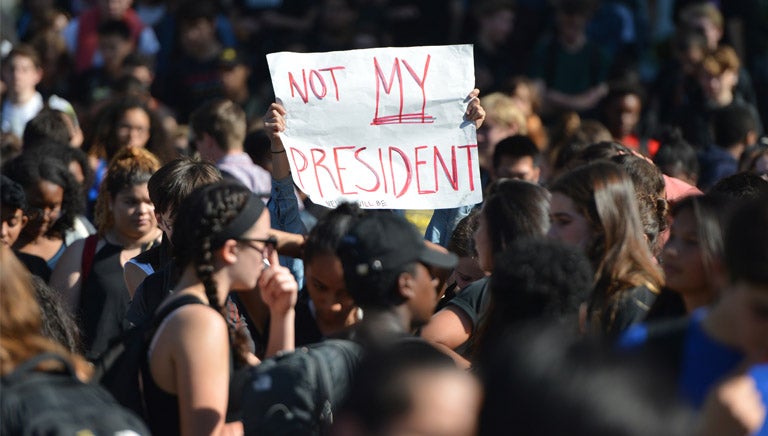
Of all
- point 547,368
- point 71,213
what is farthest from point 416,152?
point 547,368

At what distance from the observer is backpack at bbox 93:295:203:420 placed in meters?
3.58

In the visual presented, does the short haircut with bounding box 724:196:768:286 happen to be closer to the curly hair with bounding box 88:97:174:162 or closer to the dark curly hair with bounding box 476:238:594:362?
Result: the dark curly hair with bounding box 476:238:594:362

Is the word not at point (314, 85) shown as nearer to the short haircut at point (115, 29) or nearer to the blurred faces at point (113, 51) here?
the blurred faces at point (113, 51)

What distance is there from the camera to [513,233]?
14.1ft

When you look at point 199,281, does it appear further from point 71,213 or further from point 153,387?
point 71,213

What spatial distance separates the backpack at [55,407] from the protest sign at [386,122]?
2.77m

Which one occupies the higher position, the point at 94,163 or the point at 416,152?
the point at 416,152

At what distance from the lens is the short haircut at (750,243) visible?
8.97 ft

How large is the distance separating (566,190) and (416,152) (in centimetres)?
146

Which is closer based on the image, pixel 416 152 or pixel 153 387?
pixel 153 387

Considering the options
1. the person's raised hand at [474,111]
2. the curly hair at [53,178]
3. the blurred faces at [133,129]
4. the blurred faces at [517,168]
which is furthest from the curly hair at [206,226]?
the blurred faces at [133,129]

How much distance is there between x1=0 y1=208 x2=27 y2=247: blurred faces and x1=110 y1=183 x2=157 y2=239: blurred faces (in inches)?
17.8

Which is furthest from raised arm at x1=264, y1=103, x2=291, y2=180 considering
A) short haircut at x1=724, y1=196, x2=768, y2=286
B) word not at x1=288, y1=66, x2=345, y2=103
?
short haircut at x1=724, y1=196, x2=768, y2=286

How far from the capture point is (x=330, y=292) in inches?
→ 153
